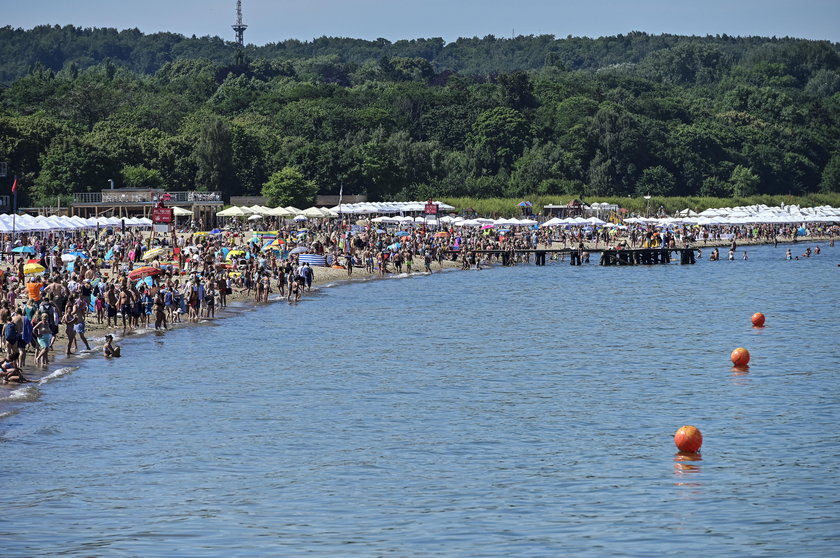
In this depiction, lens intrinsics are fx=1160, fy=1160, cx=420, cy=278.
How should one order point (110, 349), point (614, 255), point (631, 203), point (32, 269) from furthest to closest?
point (631, 203)
point (614, 255)
point (32, 269)
point (110, 349)

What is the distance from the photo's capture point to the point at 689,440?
22516 millimetres

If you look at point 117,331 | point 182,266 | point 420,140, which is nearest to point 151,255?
point 182,266

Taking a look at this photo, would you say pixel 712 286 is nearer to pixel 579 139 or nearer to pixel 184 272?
pixel 184 272

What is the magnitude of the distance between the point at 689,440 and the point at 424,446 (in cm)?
520

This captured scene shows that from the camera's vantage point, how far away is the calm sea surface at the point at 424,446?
17722 mm

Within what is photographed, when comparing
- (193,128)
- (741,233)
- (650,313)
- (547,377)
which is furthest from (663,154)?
(547,377)

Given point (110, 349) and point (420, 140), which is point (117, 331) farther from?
point (420, 140)

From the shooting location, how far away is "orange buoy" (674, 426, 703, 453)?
2252cm

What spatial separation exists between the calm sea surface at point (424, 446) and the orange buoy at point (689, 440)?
31 cm

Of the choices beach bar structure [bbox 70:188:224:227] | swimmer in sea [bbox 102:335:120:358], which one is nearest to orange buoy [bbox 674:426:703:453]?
swimmer in sea [bbox 102:335:120:358]

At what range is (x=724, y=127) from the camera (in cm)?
16050

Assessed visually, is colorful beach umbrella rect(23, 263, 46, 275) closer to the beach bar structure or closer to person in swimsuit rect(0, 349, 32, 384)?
person in swimsuit rect(0, 349, 32, 384)

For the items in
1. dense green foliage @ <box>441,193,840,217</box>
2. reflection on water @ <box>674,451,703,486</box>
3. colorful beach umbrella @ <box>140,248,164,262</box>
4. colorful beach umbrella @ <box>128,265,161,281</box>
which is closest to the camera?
reflection on water @ <box>674,451,703,486</box>

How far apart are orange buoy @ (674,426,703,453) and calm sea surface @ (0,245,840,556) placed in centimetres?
31
